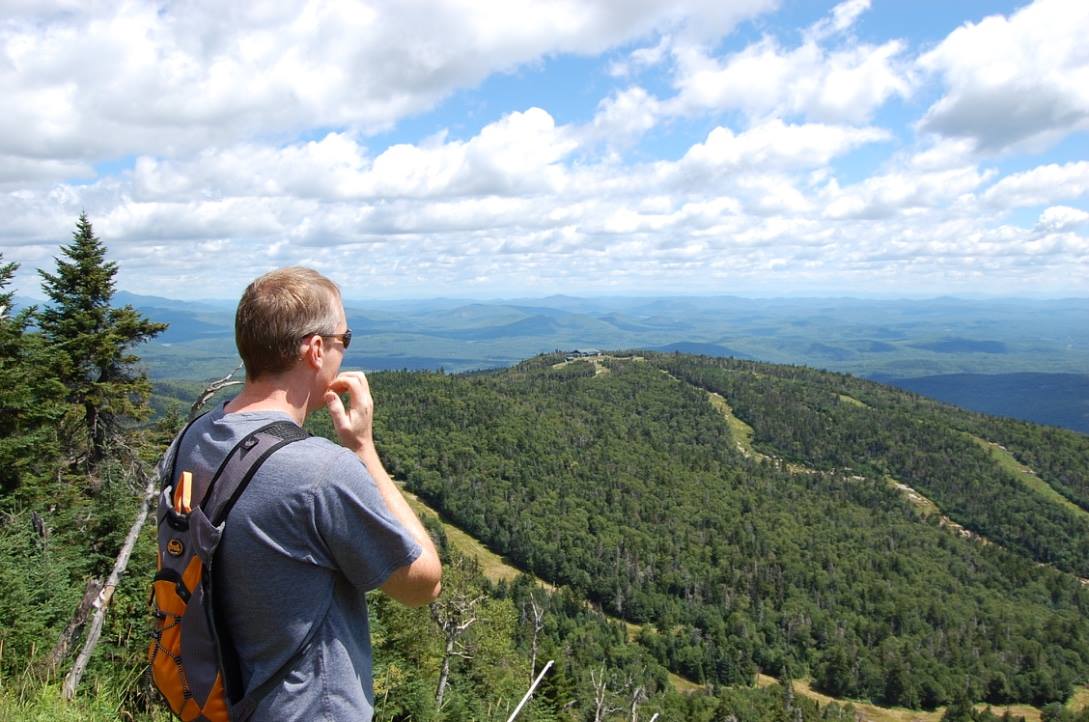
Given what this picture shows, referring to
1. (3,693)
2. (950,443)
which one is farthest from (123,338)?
(950,443)

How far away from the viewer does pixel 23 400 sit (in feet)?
47.9

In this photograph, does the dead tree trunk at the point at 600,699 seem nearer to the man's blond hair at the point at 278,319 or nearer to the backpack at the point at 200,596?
the backpack at the point at 200,596

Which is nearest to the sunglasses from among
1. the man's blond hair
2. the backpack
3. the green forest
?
the man's blond hair

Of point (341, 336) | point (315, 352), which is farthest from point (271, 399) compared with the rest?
point (341, 336)

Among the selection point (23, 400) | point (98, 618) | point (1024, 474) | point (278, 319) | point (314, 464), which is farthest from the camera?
point (1024, 474)

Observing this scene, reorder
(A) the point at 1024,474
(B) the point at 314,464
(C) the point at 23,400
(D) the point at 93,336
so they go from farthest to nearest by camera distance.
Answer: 1. (A) the point at 1024,474
2. (D) the point at 93,336
3. (C) the point at 23,400
4. (B) the point at 314,464

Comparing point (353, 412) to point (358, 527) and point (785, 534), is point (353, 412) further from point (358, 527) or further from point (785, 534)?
point (785, 534)

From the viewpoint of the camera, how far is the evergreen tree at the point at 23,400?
14.3 metres

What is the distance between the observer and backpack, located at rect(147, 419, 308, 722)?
2186 millimetres

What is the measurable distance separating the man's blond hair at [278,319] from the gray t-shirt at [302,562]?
0.27 meters

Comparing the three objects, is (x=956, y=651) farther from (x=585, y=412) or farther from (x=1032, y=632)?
(x=585, y=412)

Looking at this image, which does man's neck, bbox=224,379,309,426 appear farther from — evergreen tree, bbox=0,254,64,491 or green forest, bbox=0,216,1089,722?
evergreen tree, bbox=0,254,64,491

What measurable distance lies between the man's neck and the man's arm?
0.15 m

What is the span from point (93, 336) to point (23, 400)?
180 inches
